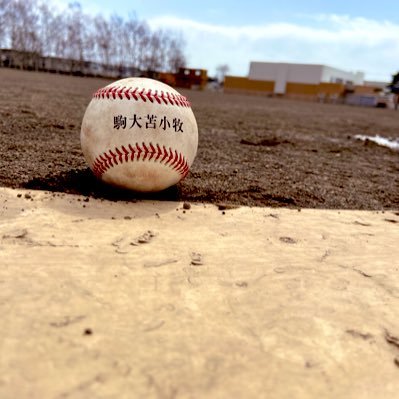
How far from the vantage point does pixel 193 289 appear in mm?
2695

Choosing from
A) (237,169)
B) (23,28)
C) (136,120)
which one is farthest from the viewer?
(23,28)

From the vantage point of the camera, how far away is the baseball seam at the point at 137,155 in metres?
3.93

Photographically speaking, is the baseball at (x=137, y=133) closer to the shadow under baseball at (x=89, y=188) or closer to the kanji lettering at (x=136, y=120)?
the kanji lettering at (x=136, y=120)

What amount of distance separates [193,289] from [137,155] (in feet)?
5.38

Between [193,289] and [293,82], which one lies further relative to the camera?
[293,82]

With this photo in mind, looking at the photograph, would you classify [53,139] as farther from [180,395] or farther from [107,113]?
[180,395]

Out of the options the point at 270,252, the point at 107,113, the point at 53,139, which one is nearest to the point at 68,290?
the point at 270,252

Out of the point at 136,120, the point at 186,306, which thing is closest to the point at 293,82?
the point at 136,120

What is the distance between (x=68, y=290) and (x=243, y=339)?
102 centimetres

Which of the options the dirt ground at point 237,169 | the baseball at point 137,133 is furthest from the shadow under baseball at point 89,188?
the baseball at point 137,133

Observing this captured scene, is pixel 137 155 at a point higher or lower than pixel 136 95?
lower

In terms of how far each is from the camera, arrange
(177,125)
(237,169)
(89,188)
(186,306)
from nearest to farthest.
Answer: (186,306), (177,125), (89,188), (237,169)

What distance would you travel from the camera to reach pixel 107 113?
3.95 meters

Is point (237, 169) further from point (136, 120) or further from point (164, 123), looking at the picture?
point (136, 120)
